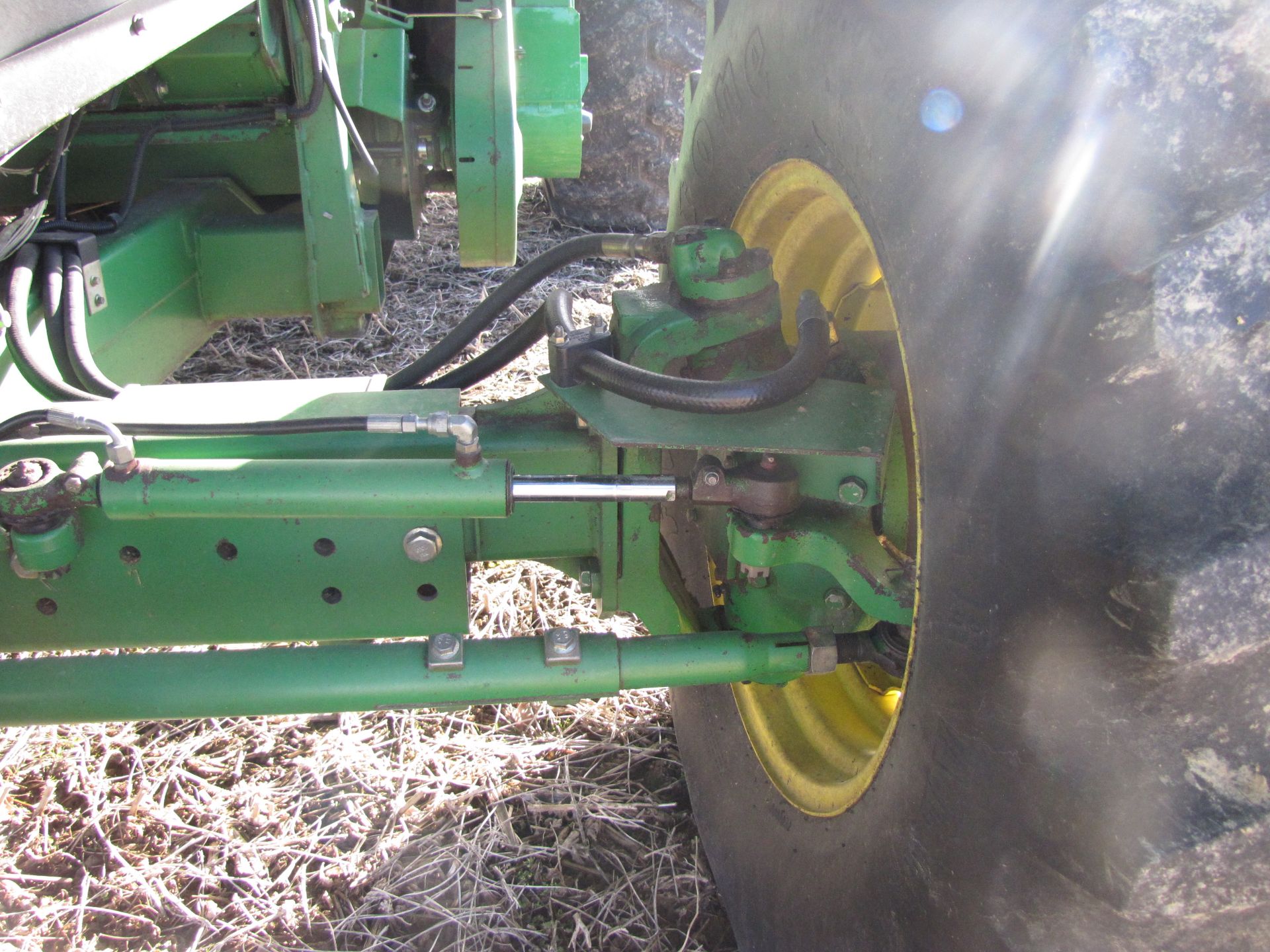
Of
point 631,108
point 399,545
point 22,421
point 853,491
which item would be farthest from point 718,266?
point 631,108

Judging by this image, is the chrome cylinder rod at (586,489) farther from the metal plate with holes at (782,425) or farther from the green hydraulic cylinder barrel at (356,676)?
the green hydraulic cylinder barrel at (356,676)

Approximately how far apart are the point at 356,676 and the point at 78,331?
78 centimetres

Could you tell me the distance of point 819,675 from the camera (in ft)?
5.22

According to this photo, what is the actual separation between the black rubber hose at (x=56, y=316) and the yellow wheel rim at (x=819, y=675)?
114 centimetres

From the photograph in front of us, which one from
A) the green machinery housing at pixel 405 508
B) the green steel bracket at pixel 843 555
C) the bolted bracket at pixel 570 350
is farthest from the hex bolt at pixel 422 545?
the green steel bracket at pixel 843 555

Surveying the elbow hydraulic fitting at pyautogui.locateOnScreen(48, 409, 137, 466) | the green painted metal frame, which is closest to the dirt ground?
the green painted metal frame

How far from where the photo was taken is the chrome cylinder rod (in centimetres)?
131

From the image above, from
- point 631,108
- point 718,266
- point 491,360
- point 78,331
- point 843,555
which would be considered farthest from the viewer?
point 631,108

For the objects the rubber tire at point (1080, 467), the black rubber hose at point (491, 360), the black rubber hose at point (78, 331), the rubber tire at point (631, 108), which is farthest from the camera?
the rubber tire at point (631, 108)

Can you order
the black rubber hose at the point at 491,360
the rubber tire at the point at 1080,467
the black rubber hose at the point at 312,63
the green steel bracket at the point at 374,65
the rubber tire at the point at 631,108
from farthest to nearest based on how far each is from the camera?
the rubber tire at the point at 631,108 < the green steel bracket at the point at 374,65 < the black rubber hose at the point at 312,63 < the black rubber hose at the point at 491,360 < the rubber tire at the point at 1080,467

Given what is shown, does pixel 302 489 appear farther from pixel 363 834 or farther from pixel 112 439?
pixel 363 834

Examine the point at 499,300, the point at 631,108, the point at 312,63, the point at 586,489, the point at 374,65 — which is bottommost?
the point at 586,489

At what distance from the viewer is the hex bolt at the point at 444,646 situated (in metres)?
1.35

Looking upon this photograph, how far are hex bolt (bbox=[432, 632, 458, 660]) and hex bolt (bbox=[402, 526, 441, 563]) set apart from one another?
0.12m
